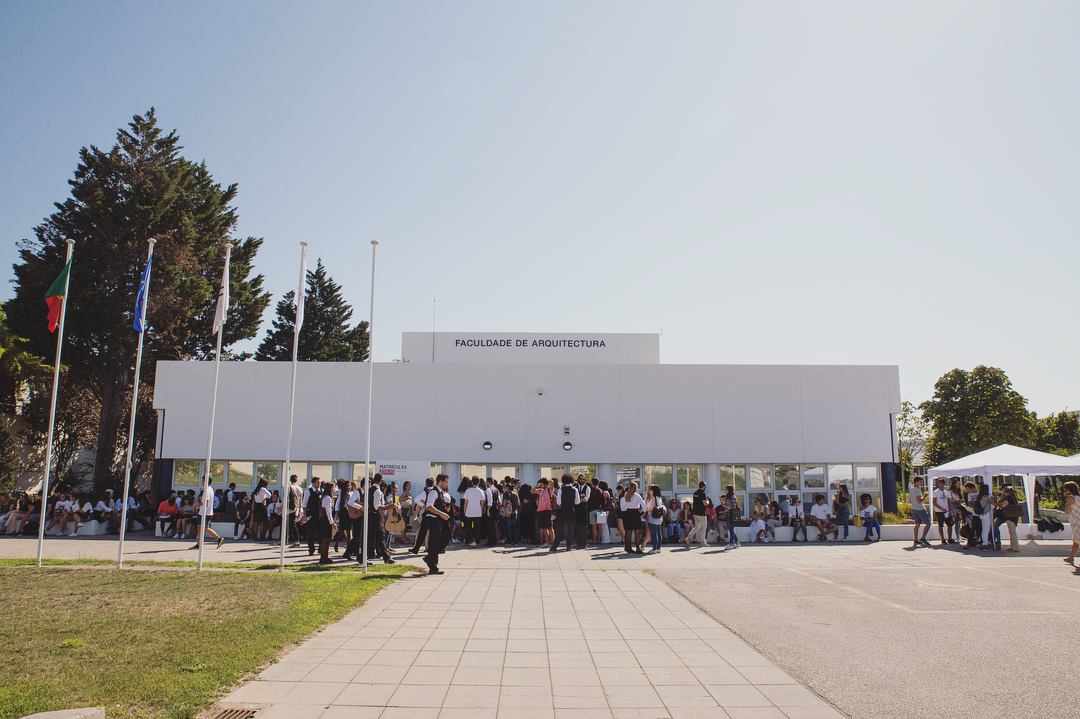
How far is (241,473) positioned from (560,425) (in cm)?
1108

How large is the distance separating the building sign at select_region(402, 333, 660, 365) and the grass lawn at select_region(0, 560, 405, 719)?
1617 cm

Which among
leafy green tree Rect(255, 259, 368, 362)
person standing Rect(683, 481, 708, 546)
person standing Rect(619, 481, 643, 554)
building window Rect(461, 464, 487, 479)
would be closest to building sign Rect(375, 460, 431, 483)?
building window Rect(461, 464, 487, 479)

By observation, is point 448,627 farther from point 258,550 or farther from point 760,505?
point 760,505

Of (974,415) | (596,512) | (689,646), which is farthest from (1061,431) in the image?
(689,646)

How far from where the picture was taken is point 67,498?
22406 millimetres

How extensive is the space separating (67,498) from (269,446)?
6.01 metres

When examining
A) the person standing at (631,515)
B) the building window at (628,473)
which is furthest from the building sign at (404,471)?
the building window at (628,473)

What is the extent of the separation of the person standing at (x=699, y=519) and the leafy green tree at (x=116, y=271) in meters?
24.4

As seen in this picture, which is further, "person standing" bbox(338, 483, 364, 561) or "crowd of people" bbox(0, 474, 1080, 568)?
"crowd of people" bbox(0, 474, 1080, 568)

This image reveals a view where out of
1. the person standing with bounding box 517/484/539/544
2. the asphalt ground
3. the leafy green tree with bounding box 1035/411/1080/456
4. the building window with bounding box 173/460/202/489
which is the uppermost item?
the leafy green tree with bounding box 1035/411/1080/456

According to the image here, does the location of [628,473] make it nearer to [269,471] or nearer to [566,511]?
[566,511]

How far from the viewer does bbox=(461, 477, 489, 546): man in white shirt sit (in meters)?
18.3

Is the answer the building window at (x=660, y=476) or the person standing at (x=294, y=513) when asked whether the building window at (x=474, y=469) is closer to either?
the building window at (x=660, y=476)

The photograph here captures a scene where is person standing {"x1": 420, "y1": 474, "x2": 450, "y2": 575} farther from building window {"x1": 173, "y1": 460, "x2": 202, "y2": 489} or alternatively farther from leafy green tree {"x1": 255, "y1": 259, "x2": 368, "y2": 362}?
leafy green tree {"x1": 255, "y1": 259, "x2": 368, "y2": 362}
